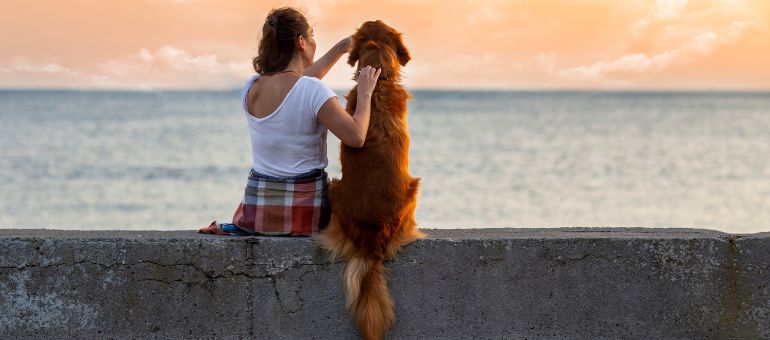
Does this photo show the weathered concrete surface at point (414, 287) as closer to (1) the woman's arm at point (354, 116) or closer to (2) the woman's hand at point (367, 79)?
(1) the woman's arm at point (354, 116)

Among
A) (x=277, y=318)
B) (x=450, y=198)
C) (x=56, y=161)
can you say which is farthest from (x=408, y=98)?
(x=56, y=161)

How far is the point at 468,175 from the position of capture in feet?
83.5

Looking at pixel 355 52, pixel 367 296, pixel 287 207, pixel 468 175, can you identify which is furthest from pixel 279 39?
pixel 468 175

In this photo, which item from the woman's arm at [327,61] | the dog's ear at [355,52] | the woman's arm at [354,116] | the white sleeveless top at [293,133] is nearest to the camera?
the woman's arm at [354,116]

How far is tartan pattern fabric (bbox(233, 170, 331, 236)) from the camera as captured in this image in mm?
4945

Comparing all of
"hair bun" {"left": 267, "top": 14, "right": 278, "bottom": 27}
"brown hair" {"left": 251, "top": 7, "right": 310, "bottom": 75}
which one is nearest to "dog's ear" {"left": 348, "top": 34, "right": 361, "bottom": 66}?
"brown hair" {"left": 251, "top": 7, "right": 310, "bottom": 75}

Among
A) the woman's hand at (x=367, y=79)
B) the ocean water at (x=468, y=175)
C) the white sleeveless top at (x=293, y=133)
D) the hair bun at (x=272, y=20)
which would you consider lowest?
the ocean water at (x=468, y=175)

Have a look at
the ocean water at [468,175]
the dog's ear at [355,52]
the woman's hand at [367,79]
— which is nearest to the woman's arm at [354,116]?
the woman's hand at [367,79]

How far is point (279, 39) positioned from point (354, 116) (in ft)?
2.12

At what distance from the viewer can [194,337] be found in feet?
16.1

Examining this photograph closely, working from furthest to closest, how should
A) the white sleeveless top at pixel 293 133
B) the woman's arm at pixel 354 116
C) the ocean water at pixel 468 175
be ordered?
the ocean water at pixel 468 175
the white sleeveless top at pixel 293 133
the woman's arm at pixel 354 116

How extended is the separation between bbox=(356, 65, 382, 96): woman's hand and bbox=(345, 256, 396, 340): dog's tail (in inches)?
33.9

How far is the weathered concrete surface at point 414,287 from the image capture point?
15.9 feet

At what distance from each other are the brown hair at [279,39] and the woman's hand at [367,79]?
0.40 m
